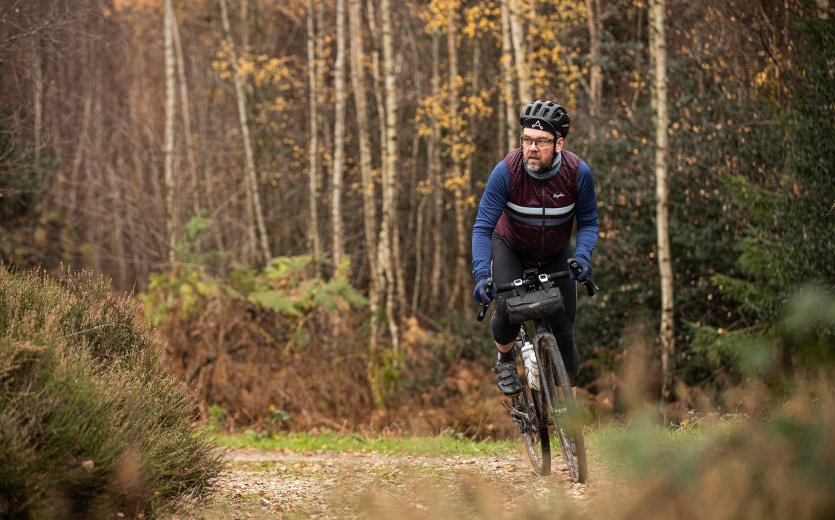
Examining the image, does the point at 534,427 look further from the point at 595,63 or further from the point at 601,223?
the point at 595,63

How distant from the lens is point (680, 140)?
16.6 meters

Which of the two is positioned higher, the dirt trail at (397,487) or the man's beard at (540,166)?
the man's beard at (540,166)

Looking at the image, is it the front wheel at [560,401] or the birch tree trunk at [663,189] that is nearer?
the front wheel at [560,401]

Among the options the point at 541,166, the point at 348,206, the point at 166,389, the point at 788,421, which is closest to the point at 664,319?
the point at 541,166

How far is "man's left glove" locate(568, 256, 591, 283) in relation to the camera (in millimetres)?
6098

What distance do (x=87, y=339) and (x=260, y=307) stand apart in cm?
1045

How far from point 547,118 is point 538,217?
26.7 inches

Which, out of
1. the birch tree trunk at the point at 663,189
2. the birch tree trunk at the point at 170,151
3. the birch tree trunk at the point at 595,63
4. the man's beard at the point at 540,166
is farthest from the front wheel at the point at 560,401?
the birch tree trunk at the point at 170,151

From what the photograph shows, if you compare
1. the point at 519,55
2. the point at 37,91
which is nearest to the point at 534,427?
the point at 37,91

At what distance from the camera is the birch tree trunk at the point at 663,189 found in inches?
567

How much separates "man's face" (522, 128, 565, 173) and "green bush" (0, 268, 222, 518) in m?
2.67

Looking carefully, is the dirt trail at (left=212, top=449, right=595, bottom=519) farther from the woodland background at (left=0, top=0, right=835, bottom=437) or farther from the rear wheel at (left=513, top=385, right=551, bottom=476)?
the woodland background at (left=0, top=0, right=835, bottom=437)

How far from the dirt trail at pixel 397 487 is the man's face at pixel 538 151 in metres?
2.02

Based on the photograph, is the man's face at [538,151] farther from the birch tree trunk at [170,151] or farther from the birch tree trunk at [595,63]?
the birch tree trunk at [170,151]
